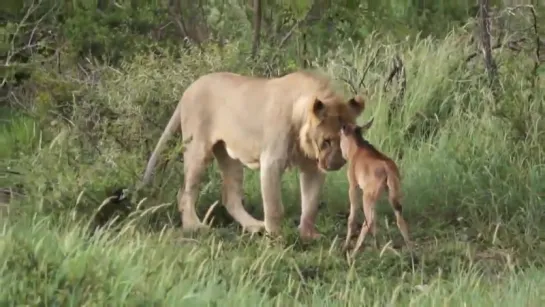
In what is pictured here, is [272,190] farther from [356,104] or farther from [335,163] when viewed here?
[356,104]

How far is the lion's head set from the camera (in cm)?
640

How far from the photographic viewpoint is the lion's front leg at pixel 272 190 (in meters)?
6.70

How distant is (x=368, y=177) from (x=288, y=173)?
224 cm

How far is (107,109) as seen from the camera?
8.30 metres

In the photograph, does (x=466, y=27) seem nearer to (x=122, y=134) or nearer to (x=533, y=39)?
(x=533, y=39)

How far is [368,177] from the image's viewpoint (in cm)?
617

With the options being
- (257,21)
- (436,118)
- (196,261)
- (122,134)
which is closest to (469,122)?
(436,118)

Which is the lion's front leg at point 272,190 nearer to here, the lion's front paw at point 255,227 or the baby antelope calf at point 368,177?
the lion's front paw at point 255,227

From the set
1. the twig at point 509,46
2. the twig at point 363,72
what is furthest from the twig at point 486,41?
the twig at point 363,72

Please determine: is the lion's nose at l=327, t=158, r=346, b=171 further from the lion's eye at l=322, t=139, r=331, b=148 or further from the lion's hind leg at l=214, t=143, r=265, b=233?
the lion's hind leg at l=214, t=143, r=265, b=233

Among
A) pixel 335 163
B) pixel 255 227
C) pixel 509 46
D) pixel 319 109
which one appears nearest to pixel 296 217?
pixel 255 227

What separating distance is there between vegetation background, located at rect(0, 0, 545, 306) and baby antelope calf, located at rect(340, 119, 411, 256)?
193 mm

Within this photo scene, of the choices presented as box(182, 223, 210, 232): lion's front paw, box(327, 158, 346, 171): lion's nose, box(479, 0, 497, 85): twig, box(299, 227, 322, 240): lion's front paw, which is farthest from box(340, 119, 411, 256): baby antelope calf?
box(479, 0, 497, 85): twig

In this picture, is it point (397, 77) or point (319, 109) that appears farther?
point (397, 77)
